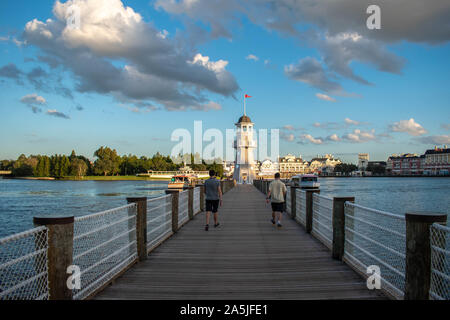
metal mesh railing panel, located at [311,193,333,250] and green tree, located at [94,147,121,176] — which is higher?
green tree, located at [94,147,121,176]

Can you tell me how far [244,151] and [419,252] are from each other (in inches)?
2500

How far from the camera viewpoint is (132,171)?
169m

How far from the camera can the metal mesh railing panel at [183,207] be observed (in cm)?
1218

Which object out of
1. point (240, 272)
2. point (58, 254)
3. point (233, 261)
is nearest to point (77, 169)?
point (233, 261)

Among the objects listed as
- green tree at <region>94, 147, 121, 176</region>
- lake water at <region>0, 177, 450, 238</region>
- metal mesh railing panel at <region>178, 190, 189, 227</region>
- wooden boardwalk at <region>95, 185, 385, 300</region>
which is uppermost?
green tree at <region>94, 147, 121, 176</region>

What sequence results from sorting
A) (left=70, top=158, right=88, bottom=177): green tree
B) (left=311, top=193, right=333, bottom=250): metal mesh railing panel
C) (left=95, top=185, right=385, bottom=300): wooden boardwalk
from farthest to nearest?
(left=70, top=158, right=88, bottom=177): green tree < (left=311, top=193, right=333, bottom=250): metal mesh railing panel < (left=95, top=185, right=385, bottom=300): wooden boardwalk

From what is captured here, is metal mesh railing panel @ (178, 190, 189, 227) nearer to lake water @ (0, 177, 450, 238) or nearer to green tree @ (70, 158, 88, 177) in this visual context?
lake water @ (0, 177, 450, 238)

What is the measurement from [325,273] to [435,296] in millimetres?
2451

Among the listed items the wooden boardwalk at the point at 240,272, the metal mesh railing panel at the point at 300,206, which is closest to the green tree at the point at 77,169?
the metal mesh railing panel at the point at 300,206

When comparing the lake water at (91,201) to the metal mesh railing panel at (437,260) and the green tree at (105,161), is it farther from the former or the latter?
the green tree at (105,161)

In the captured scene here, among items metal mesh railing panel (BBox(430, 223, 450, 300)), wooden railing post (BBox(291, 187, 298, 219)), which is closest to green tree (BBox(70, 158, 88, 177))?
wooden railing post (BBox(291, 187, 298, 219))

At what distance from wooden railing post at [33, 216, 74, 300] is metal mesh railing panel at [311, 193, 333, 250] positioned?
5804 millimetres

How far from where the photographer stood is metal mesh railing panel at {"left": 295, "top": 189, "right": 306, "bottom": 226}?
11789 mm
